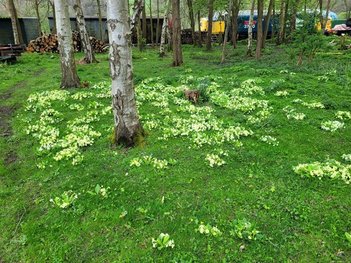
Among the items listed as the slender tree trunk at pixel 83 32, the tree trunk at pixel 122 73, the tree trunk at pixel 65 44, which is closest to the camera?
the tree trunk at pixel 122 73

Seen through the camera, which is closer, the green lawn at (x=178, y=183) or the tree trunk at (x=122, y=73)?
the green lawn at (x=178, y=183)

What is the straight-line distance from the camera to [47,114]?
997 centimetres

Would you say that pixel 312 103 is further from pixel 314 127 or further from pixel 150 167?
pixel 150 167

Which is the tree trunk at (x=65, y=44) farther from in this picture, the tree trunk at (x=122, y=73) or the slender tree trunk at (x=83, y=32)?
the slender tree trunk at (x=83, y=32)

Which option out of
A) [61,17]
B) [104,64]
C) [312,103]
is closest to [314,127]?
[312,103]

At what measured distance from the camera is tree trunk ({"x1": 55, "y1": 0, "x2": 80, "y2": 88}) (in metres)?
12.3

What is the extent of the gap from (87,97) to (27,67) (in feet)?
40.4

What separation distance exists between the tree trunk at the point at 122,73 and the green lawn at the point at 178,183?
0.55 meters

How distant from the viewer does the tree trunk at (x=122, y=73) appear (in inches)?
262

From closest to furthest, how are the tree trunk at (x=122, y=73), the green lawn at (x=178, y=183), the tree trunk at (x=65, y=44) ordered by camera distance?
1. the green lawn at (x=178, y=183)
2. the tree trunk at (x=122, y=73)
3. the tree trunk at (x=65, y=44)

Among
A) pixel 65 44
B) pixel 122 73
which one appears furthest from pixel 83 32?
pixel 122 73

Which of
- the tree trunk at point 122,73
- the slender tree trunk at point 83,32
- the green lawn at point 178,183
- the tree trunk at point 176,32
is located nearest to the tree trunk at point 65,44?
the green lawn at point 178,183

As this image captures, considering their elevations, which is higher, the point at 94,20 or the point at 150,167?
the point at 94,20

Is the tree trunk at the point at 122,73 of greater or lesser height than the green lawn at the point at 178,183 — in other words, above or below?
above
